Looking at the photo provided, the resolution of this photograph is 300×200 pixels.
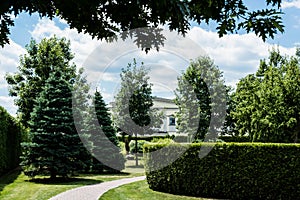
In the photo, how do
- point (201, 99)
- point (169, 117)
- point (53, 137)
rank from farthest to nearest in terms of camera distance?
point (169, 117), point (201, 99), point (53, 137)

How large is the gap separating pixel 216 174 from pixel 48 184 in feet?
22.4

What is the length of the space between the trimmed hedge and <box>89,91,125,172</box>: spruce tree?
887cm

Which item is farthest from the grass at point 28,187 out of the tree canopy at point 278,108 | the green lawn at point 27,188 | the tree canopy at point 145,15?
the tree canopy at point 278,108

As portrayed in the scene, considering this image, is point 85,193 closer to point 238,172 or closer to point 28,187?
point 28,187

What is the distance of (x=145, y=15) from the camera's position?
3.46 m

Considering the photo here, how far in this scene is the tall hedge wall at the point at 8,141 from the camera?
15.4 meters

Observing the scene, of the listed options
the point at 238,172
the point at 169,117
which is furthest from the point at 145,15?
the point at 169,117

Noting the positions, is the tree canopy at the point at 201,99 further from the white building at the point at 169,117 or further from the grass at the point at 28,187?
the grass at the point at 28,187

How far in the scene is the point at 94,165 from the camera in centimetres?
1914

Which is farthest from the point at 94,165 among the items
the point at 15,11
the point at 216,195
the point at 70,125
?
the point at 15,11

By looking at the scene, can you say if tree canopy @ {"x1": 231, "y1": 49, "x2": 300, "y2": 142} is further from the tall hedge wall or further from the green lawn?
the tall hedge wall

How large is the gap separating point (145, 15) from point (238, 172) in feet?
25.5

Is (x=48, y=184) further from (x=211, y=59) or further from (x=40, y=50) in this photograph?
(x=211, y=59)

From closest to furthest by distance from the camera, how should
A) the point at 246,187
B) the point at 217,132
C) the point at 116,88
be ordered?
the point at 246,187 < the point at 116,88 < the point at 217,132
